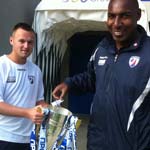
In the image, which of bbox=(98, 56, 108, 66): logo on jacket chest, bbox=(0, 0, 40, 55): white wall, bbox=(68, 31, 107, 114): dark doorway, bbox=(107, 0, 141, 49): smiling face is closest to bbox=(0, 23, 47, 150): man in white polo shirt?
bbox=(98, 56, 108, 66): logo on jacket chest

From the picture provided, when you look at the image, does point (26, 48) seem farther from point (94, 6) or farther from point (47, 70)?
point (47, 70)

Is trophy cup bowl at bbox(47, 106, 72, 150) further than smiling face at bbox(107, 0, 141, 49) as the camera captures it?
Yes

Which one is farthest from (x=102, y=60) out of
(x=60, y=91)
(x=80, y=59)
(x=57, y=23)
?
(x=80, y=59)

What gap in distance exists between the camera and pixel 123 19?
9.21 feet

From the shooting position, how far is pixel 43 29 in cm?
767

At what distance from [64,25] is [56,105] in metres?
5.27

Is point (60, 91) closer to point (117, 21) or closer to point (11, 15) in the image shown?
point (117, 21)

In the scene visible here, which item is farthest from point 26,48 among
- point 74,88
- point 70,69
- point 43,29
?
point 70,69

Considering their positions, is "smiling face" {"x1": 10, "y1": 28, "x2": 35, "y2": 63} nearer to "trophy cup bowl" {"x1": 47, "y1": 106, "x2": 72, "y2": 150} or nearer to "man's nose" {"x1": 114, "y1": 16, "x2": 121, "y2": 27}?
"trophy cup bowl" {"x1": 47, "y1": 106, "x2": 72, "y2": 150}

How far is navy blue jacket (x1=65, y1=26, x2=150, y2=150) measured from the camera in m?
2.74

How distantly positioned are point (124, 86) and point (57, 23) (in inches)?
203

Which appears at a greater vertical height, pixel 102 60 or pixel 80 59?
pixel 102 60

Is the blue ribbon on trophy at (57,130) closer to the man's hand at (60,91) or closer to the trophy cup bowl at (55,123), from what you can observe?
the trophy cup bowl at (55,123)

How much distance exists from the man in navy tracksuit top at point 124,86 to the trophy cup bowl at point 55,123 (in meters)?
0.20
